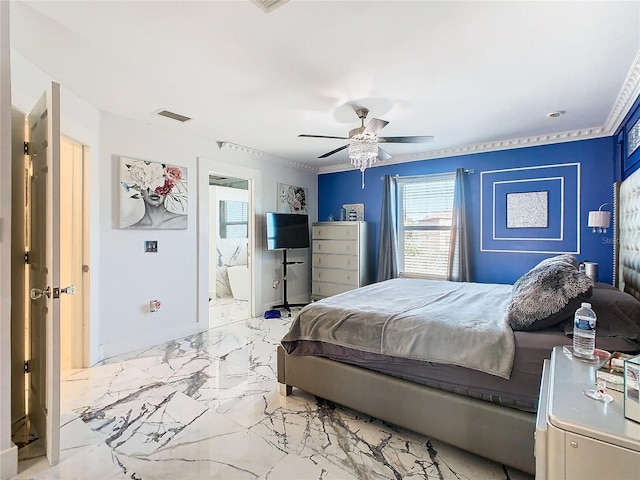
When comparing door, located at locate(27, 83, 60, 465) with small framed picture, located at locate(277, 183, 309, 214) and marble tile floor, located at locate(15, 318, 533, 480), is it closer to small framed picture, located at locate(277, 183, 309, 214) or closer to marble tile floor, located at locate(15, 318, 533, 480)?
marble tile floor, located at locate(15, 318, 533, 480)

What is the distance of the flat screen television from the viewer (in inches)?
194

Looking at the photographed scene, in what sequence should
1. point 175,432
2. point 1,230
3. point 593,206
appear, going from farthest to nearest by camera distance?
1. point 593,206
2. point 175,432
3. point 1,230

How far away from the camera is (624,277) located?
117 inches

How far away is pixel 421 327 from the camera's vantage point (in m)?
1.98

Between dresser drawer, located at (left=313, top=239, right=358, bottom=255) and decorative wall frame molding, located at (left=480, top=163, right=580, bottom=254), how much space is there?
72.2 inches

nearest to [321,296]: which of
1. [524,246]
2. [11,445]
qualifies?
[524,246]

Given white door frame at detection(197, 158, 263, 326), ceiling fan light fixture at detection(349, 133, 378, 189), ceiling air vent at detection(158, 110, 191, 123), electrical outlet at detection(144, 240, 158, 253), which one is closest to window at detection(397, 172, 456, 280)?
ceiling fan light fixture at detection(349, 133, 378, 189)

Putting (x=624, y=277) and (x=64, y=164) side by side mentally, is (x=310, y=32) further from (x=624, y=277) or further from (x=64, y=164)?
(x=624, y=277)

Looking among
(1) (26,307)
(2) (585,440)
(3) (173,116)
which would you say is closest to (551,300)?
(2) (585,440)

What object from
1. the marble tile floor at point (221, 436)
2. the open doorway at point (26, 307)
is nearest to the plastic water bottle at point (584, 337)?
the marble tile floor at point (221, 436)

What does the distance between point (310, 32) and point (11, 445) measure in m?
2.76

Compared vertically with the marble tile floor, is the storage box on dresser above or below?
above

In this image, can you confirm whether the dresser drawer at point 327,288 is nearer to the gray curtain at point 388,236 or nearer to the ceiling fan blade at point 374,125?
the gray curtain at point 388,236

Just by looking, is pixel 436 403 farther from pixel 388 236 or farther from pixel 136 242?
pixel 388 236
